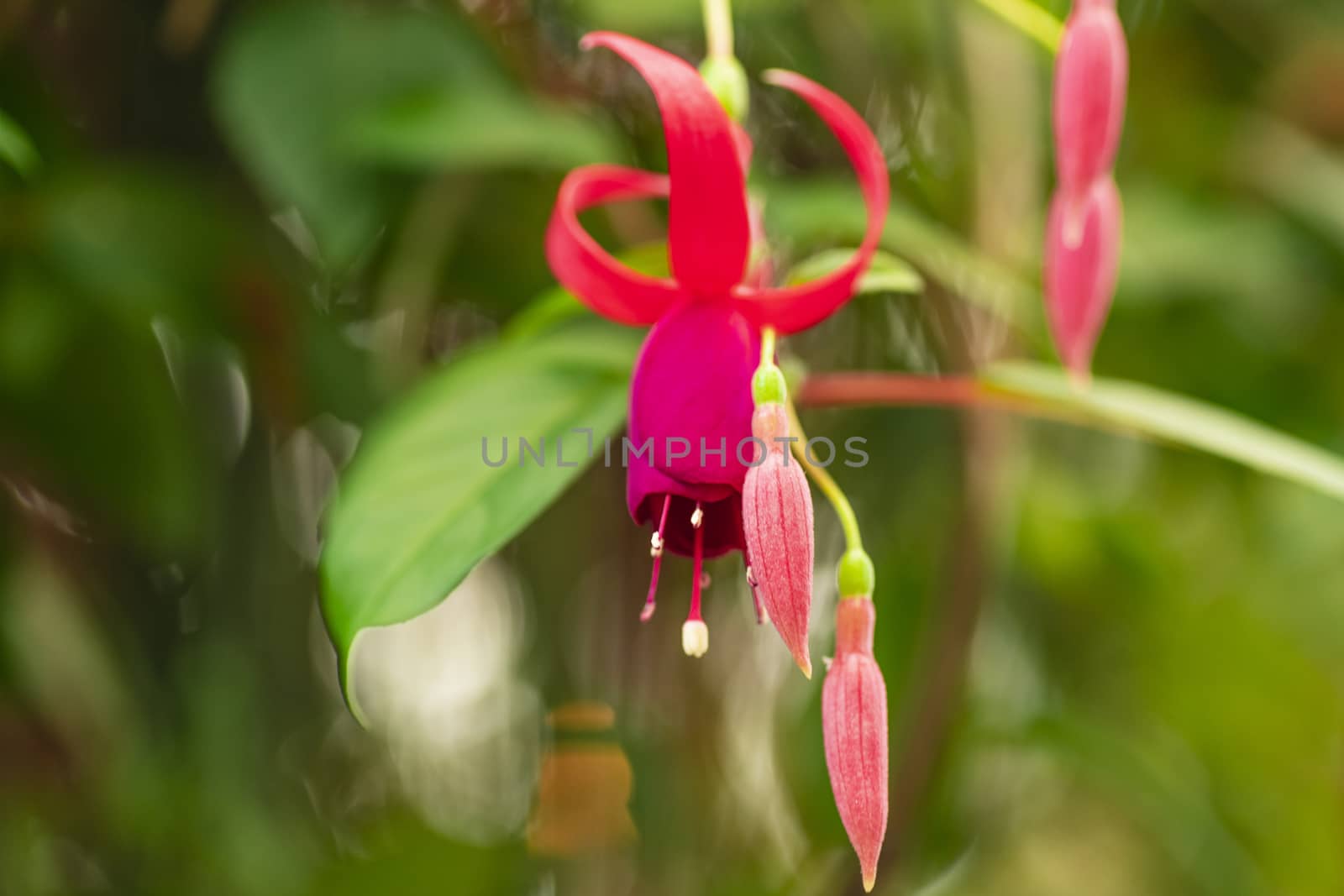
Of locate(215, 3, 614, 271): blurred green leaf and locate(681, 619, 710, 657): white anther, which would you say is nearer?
locate(681, 619, 710, 657): white anther

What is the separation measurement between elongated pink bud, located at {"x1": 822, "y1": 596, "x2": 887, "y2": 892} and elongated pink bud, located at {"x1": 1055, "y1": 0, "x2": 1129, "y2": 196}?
17 centimetres

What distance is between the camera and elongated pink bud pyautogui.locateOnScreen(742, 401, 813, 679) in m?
0.26

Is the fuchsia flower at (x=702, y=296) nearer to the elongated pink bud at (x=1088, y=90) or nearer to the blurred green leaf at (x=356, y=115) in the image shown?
the elongated pink bud at (x=1088, y=90)

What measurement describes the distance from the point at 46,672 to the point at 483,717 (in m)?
0.35

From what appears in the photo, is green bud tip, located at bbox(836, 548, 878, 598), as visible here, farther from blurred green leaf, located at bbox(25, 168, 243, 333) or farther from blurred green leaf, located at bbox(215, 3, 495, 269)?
blurred green leaf, located at bbox(25, 168, 243, 333)

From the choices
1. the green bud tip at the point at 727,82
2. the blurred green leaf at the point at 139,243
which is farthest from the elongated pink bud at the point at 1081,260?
the blurred green leaf at the point at 139,243

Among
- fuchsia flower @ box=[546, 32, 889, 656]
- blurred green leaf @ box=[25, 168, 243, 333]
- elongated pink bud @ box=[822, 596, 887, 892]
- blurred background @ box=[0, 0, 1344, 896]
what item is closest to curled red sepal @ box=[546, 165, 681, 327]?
fuchsia flower @ box=[546, 32, 889, 656]

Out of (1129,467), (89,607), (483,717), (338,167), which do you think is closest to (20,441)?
(89,607)

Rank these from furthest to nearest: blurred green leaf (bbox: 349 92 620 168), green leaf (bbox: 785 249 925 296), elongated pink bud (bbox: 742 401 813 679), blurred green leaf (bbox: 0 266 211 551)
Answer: blurred green leaf (bbox: 0 266 211 551) < blurred green leaf (bbox: 349 92 620 168) < green leaf (bbox: 785 249 925 296) < elongated pink bud (bbox: 742 401 813 679)

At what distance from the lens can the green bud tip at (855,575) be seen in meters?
0.30

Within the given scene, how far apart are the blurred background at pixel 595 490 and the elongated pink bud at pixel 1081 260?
18 cm

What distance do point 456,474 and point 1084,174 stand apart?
8.5 inches

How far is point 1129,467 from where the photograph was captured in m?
1.05

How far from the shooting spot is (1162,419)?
399 millimetres
